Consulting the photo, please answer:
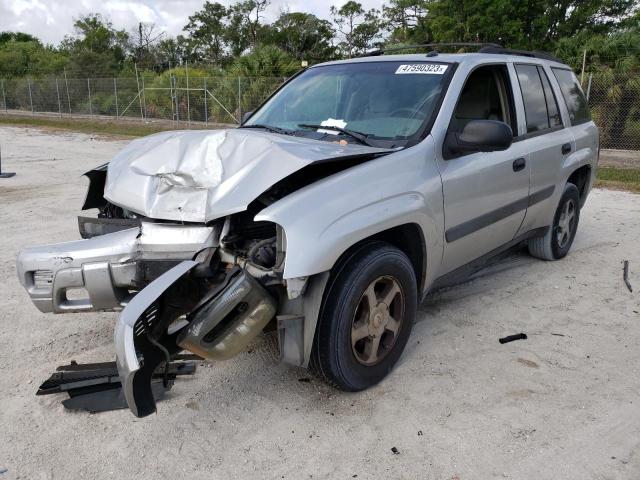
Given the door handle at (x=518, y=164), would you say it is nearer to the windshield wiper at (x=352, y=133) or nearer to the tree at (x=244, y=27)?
the windshield wiper at (x=352, y=133)

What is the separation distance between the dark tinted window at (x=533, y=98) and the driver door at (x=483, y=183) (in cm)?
22

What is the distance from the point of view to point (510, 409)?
3039 mm

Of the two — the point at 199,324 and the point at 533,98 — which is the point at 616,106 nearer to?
the point at 533,98

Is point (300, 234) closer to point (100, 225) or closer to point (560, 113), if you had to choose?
point (100, 225)

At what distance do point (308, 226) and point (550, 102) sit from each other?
124 inches

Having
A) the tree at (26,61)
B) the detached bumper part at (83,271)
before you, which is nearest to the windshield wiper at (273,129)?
the detached bumper part at (83,271)

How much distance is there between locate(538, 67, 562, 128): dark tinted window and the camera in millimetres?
4766

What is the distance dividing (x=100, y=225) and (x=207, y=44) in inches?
2113

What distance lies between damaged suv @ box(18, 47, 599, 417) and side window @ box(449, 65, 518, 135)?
0.07ft

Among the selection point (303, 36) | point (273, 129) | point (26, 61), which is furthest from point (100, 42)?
point (273, 129)

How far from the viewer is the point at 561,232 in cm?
542

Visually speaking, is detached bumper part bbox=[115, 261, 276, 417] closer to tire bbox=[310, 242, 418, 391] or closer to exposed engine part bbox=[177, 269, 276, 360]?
exposed engine part bbox=[177, 269, 276, 360]

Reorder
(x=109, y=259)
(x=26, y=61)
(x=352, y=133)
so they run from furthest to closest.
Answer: (x=26, y=61) < (x=352, y=133) < (x=109, y=259)

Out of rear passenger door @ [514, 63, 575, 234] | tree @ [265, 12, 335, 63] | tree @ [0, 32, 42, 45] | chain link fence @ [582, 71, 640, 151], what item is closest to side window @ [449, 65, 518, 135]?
rear passenger door @ [514, 63, 575, 234]
